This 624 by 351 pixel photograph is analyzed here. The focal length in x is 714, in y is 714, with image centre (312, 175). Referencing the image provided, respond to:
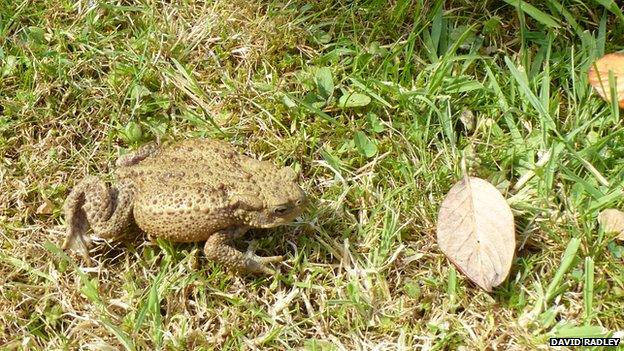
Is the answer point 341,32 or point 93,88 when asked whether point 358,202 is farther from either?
point 93,88

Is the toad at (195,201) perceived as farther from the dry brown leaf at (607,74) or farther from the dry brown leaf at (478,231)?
the dry brown leaf at (607,74)

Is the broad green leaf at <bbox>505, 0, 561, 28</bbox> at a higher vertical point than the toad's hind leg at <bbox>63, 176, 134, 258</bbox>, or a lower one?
higher

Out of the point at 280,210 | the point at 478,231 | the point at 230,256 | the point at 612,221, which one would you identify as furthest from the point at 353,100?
the point at 612,221

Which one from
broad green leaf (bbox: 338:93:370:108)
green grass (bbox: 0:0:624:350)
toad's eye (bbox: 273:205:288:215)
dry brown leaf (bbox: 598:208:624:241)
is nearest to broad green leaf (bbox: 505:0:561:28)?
green grass (bbox: 0:0:624:350)

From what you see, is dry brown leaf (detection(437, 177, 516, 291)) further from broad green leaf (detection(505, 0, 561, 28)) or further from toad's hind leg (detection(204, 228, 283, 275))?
broad green leaf (detection(505, 0, 561, 28))

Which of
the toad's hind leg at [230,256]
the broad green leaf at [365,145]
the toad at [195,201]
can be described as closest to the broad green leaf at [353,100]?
the broad green leaf at [365,145]

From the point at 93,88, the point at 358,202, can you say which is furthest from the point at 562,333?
the point at 93,88

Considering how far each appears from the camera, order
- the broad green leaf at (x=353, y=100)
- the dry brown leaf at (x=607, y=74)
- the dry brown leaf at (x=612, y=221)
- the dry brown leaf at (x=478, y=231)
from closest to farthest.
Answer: the dry brown leaf at (x=478, y=231) < the dry brown leaf at (x=612, y=221) < the dry brown leaf at (x=607, y=74) < the broad green leaf at (x=353, y=100)
